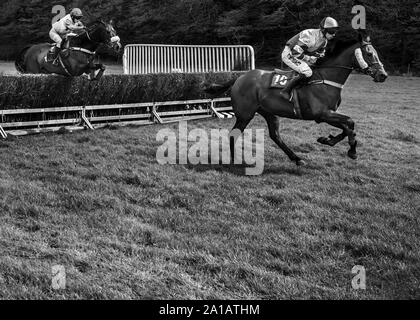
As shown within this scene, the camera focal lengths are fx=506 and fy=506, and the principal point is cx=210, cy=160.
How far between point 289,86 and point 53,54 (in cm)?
690

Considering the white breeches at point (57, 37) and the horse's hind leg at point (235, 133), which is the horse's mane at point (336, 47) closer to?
the horse's hind leg at point (235, 133)

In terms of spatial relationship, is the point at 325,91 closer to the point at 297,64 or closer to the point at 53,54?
the point at 297,64

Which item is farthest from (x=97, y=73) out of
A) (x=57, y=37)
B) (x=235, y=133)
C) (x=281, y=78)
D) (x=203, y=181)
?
(x=203, y=181)

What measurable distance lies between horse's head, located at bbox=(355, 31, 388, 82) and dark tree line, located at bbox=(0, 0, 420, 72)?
26335mm

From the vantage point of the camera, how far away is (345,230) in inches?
215

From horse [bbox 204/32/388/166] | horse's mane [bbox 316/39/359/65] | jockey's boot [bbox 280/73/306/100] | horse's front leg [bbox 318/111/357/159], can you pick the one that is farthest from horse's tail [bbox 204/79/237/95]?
horse's front leg [bbox 318/111/357/159]

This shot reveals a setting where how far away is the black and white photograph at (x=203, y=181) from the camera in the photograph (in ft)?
13.7

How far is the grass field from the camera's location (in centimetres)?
412

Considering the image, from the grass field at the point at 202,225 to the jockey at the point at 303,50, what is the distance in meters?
1.50

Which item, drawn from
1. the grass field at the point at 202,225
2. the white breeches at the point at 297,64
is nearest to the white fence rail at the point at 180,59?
the grass field at the point at 202,225

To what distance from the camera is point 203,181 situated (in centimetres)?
749

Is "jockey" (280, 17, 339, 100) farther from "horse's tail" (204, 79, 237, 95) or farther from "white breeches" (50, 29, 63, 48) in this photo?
Result: "white breeches" (50, 29, 63, 48)
